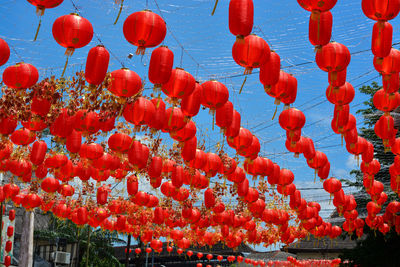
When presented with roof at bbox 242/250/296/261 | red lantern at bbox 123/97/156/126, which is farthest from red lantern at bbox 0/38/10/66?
roof at bbox 242/250/296/261

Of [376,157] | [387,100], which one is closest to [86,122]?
[387,100]

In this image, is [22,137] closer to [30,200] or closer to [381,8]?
[30,200]

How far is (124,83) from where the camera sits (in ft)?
16.9

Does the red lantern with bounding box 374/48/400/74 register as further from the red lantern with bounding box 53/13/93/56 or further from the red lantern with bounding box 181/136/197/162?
the red lantern with bounding box 53/13/93/56

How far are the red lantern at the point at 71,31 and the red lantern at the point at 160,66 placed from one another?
0.77 metres

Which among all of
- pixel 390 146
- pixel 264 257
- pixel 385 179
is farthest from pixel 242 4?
pixel 264 257

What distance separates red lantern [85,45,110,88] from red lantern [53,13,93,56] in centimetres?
30

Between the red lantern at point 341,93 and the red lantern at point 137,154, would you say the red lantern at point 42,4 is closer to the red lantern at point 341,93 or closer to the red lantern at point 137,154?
the red lantern at point 137,154

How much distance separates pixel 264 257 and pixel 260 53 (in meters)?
25.7

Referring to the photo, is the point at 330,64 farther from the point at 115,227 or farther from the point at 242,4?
the point at 115,227

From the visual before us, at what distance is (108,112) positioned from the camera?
6543 mm

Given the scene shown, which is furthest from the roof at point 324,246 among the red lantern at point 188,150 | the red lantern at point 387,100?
the red lantern at point 387,100

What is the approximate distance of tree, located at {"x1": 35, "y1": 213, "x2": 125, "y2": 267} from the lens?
21.7 metres

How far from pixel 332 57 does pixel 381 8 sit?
2.86ft
